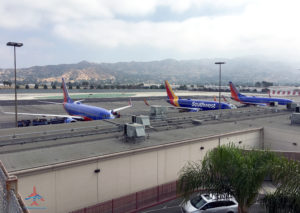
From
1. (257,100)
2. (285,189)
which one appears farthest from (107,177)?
(257,100)

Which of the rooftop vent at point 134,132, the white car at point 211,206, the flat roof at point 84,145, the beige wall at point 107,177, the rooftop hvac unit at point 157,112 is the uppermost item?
the rooftop hvac unit at point 157,112

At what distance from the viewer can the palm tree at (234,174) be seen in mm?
10047

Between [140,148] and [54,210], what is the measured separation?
7159mm

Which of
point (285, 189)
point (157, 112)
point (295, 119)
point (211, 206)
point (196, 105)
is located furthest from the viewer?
point (196, 105)

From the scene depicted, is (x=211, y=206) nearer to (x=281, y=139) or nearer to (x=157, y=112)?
(x=281, y=139)

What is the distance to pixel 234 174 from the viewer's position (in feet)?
33.8

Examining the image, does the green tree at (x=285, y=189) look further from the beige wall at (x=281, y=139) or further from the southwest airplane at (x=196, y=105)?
the southwest airplane at (x=196, y=105)

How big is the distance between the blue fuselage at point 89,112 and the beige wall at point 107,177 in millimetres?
19168

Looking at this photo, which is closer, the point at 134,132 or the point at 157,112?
the point at 134,132

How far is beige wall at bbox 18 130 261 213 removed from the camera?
48.8ft

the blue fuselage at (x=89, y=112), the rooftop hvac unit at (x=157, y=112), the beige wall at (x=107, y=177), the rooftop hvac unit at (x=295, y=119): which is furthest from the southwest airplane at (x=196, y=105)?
the beige wall at (x=107, y=177)

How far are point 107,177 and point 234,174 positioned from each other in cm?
976

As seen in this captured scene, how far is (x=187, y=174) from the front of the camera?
11664mm

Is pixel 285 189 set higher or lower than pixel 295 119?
lower
